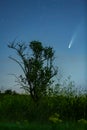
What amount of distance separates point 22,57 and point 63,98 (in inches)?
652

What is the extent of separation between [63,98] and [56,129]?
482 inches

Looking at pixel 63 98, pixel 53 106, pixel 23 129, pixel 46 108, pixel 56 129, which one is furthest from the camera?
Answer: pixel 63 98

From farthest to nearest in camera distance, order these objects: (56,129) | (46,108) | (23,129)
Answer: (46,108)
(23,129)
(56,129)

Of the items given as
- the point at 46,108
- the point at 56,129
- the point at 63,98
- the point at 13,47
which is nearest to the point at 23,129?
the point at 56,129

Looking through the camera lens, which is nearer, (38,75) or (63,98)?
(63,98)

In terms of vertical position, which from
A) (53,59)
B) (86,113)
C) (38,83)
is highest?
(53,59)

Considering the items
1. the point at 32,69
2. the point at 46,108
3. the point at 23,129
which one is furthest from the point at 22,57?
the point at 23,129

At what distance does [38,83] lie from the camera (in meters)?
31.2

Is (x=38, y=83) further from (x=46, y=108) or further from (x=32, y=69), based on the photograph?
(x=46, y=108)

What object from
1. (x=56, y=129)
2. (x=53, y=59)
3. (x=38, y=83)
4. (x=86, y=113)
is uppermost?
(x=53, y=59)

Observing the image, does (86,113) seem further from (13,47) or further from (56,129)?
(13,47)

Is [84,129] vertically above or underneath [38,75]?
underneath

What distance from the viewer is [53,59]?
3044 centimetres

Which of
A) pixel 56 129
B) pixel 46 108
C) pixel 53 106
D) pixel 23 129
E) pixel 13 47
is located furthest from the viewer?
pixel 13 47
